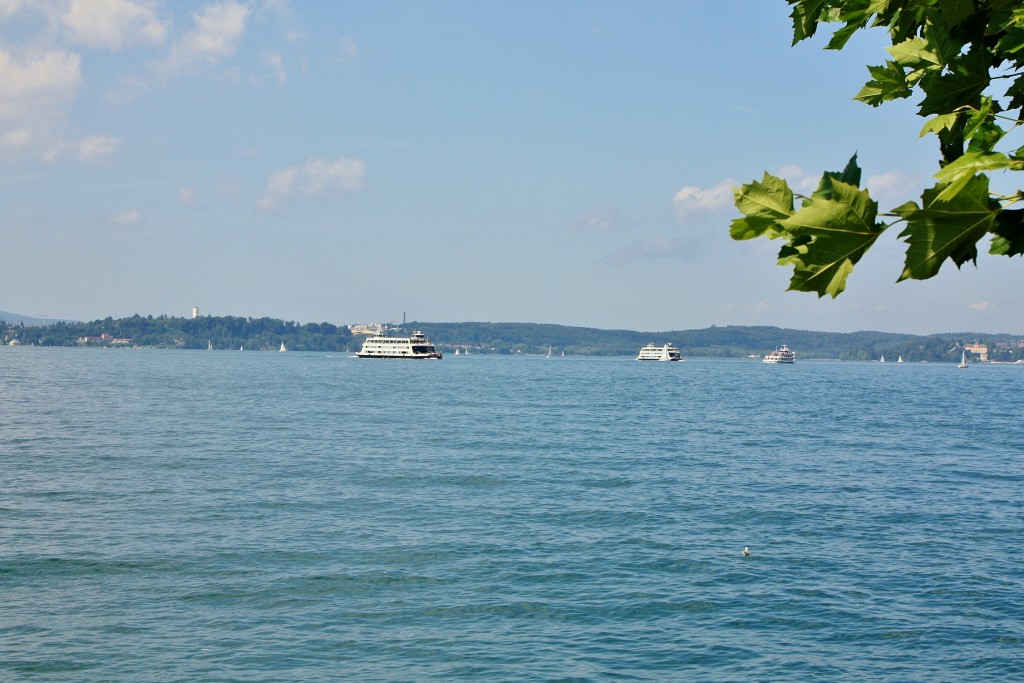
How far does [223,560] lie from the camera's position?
84.0 feet

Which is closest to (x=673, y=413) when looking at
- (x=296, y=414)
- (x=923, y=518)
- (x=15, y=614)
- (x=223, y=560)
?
(x=296, y=414)

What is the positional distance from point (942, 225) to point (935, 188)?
12cm

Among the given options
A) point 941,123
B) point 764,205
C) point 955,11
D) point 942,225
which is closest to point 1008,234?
point 942,225

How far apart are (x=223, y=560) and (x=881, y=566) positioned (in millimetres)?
18365

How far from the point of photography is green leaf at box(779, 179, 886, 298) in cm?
247

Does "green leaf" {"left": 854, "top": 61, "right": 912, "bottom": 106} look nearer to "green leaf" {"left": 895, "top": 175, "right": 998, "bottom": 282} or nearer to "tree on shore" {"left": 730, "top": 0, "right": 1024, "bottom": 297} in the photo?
"tree on shore" {"left": 730, "top": 0, "right": 1024, "bottom": 297}

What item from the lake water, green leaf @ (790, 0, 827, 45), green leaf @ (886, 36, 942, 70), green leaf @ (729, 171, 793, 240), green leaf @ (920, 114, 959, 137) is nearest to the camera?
green leaf @ (729, 171, 793, 240)

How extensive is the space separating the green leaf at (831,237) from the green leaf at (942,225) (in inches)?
3.9

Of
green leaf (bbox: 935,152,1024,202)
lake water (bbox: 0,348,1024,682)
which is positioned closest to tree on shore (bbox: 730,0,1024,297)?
green leaf (bbox: 935,152,1024,202)

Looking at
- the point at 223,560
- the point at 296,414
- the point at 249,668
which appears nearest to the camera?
the point at 249,668

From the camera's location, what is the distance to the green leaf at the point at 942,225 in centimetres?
246

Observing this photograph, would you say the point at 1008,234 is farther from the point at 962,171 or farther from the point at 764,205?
the point at 764,205

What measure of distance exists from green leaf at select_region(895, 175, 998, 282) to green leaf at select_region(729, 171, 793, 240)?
325mm

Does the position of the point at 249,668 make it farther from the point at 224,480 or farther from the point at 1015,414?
the point at 1015,414
